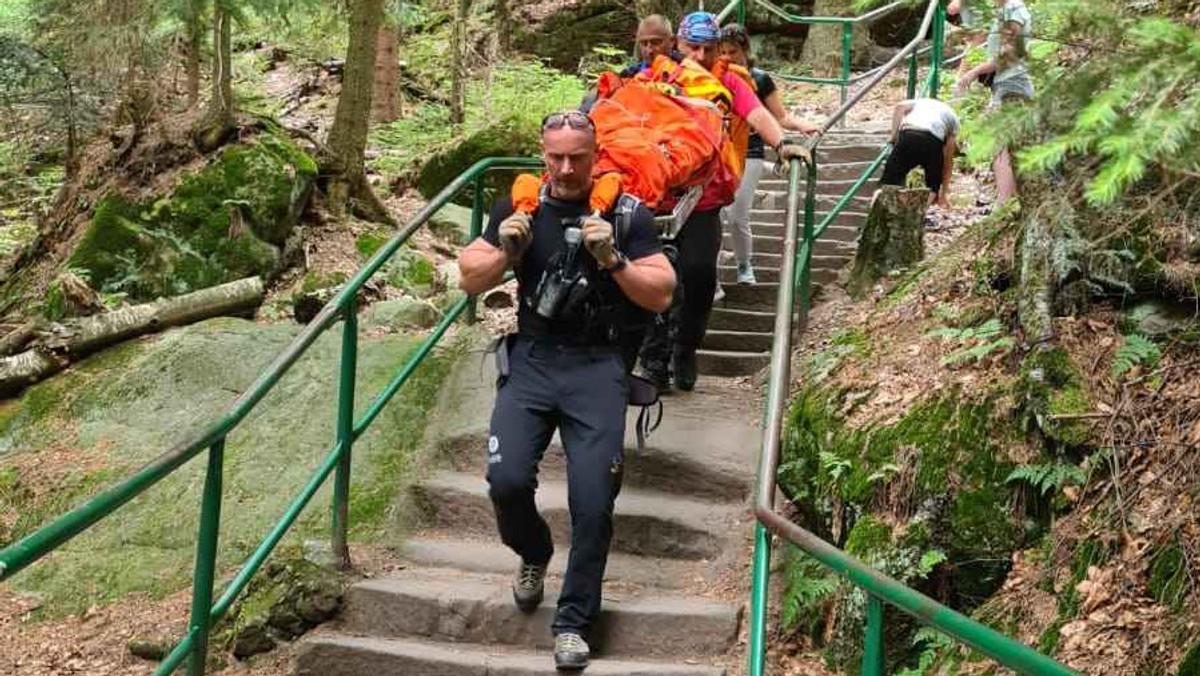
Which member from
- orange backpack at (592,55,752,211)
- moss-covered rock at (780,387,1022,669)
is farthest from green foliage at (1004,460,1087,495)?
orange backpack at (592,55,752,211)

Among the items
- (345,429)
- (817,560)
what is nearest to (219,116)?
(345,429)

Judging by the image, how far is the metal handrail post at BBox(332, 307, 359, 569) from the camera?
5.12m

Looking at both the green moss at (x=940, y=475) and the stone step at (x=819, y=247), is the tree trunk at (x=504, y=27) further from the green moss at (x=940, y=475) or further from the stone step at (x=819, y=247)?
the green moss at (x=940, y=475)

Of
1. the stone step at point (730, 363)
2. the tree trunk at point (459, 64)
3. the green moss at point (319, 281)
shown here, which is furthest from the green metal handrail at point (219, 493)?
the tree trunk at point (459, 64)

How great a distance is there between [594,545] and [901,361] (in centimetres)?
199

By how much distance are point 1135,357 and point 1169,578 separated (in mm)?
1084

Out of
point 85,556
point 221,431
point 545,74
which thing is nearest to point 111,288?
point 85,556

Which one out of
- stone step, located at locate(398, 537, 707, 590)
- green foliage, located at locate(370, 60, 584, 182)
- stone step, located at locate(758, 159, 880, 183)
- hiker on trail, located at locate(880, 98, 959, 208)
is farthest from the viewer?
green foliage, located at locate(370, 60, 584, 182)

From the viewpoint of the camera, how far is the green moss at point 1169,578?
3.89 metres

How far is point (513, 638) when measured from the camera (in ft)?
15.8

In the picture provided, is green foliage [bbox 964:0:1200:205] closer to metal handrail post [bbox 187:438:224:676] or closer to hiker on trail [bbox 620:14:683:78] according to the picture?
metal handrail post [bbox 187:438:224:676]

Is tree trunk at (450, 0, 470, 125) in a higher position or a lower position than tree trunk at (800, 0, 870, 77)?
lower

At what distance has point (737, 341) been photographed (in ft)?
24.5

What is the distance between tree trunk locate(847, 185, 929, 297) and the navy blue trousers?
3560 millimetres
